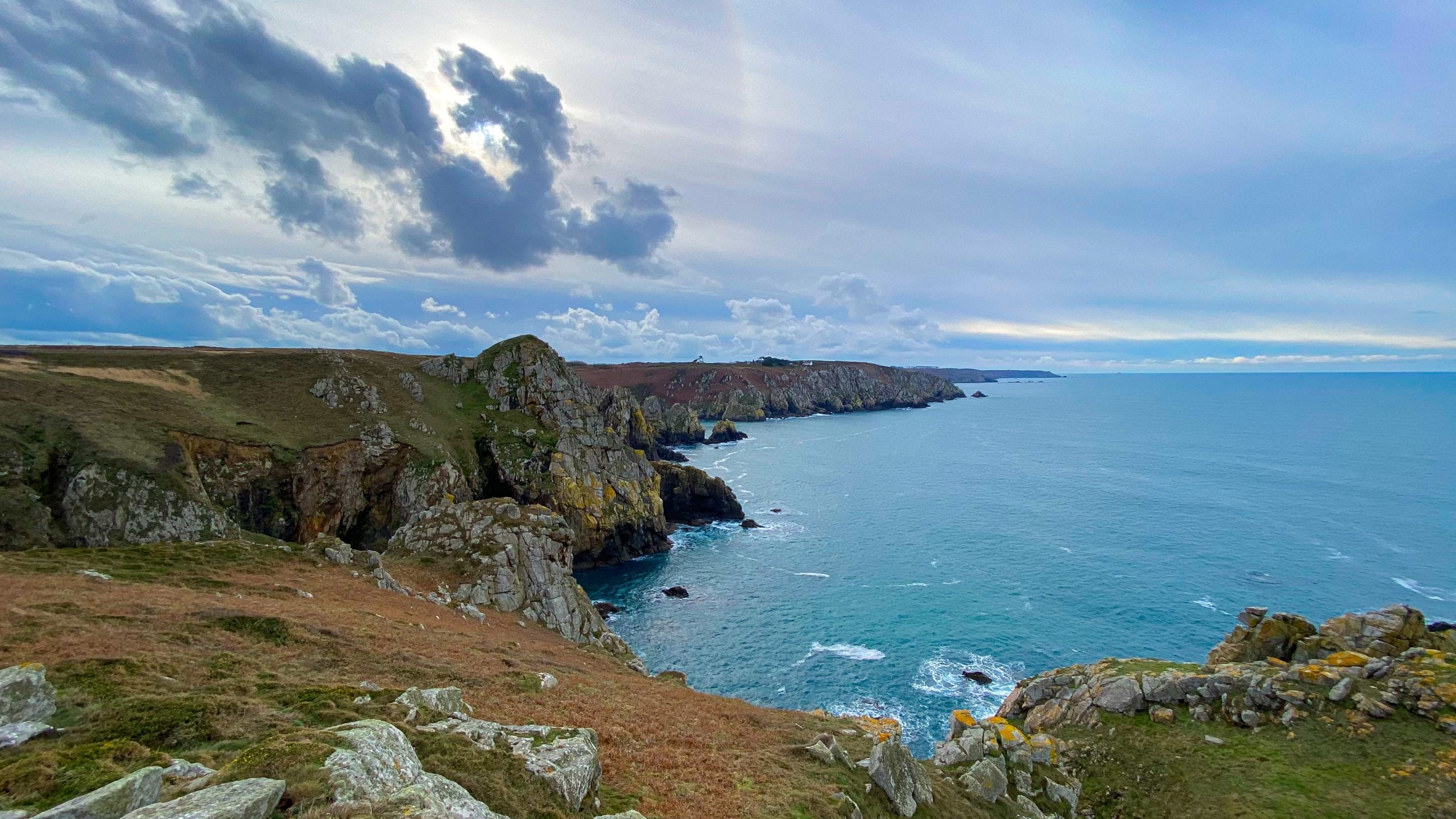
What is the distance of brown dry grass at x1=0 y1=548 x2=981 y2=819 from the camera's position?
14.9 metres

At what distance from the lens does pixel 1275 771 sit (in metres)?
20.6

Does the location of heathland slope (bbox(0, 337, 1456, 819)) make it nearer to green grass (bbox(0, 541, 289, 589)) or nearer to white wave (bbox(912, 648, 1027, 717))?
green grass (bbox(0, 541, 289, 589))

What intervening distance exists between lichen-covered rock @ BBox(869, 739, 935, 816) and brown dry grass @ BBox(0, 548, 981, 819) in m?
0.42

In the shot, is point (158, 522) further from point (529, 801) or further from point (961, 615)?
point (961, 615)

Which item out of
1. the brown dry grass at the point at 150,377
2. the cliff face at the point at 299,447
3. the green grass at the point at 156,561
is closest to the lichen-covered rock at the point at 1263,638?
the green grass at the point at 156,561

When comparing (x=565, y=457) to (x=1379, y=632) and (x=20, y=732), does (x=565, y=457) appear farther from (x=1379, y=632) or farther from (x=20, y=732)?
(x=1379, y=632)

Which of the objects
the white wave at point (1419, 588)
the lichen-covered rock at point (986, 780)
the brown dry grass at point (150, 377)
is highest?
the brown dry grass at point (150, 377)

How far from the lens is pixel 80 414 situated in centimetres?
4116

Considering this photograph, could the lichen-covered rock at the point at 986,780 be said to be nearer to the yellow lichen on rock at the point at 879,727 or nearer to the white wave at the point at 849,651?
the yellow lichen on rock at the point at 879,727

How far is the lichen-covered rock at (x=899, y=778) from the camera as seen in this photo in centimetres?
1612

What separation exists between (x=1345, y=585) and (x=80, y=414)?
105 meters

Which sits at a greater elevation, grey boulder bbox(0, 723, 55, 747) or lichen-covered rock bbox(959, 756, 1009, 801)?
grey boulder bbox(0, 723, 55, 747)

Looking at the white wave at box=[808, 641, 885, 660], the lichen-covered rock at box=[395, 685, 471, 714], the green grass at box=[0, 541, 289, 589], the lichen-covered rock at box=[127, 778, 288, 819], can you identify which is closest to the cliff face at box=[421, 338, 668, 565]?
the white wave at box=[808, 641, 885, 660]

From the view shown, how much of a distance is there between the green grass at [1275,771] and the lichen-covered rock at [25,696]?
30108mm
